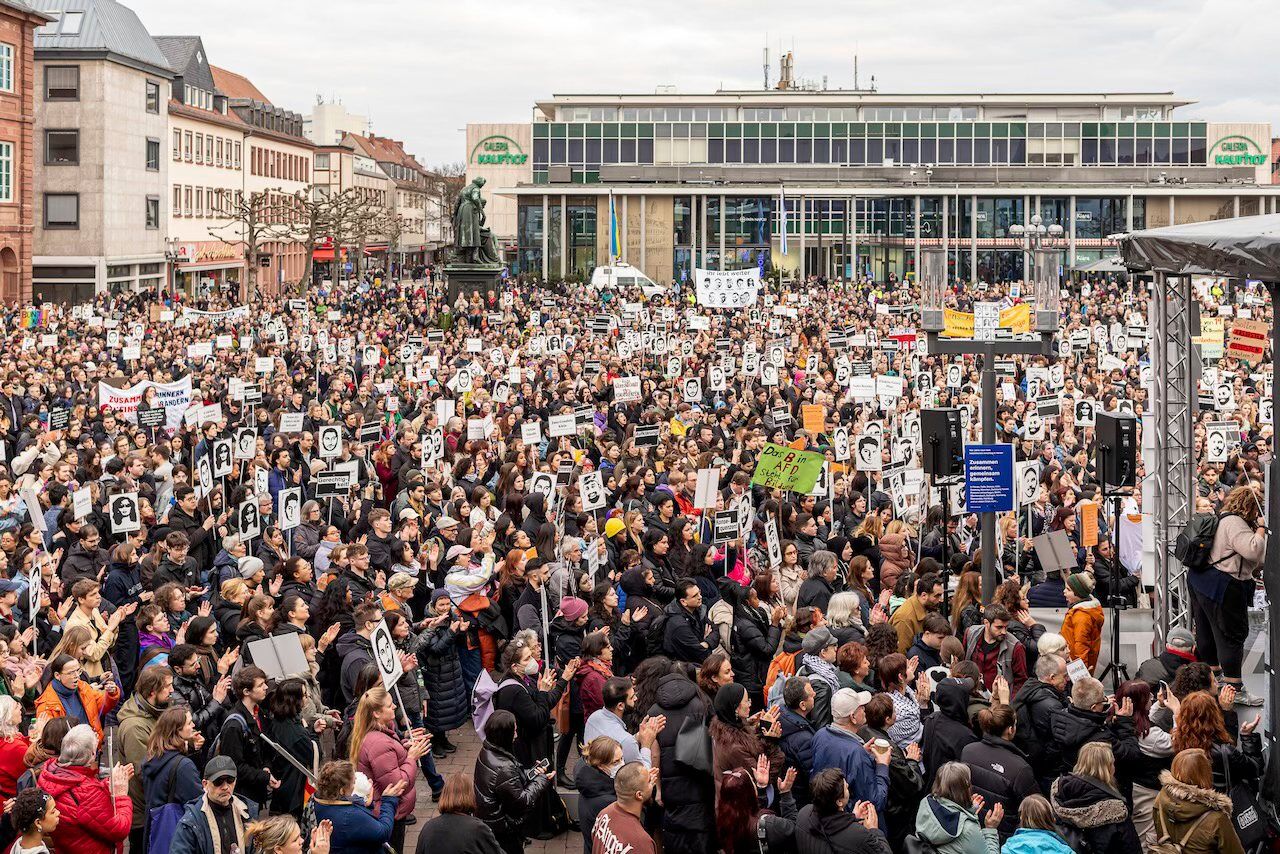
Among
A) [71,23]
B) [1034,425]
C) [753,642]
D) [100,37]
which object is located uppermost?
[71,23]

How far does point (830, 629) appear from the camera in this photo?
410 inches

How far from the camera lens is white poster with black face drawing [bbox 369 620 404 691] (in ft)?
30.4

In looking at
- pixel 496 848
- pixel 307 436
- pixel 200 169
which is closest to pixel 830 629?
pixel 496 848

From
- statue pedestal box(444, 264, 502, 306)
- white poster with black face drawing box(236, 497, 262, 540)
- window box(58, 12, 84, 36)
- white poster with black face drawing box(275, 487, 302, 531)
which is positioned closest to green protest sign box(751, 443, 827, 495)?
white poster with black face drawing box(275, 487, 302, 531)

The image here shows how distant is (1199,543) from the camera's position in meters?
10.8

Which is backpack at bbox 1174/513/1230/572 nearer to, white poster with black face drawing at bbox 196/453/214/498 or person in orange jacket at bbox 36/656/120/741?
person in orange jacket at bbox 36/656/120/741

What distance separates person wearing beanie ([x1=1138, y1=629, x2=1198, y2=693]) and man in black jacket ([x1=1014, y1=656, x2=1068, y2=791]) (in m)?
1.24

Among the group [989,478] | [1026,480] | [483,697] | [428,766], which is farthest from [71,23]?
[483,697]

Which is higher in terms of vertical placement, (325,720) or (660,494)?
(660,494)

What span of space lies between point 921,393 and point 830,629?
14205 mm

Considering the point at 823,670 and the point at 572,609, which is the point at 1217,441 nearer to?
the point at 572,609

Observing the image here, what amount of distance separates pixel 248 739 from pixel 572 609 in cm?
296

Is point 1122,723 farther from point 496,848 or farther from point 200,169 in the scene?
point 200,169

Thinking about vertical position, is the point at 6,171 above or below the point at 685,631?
above
